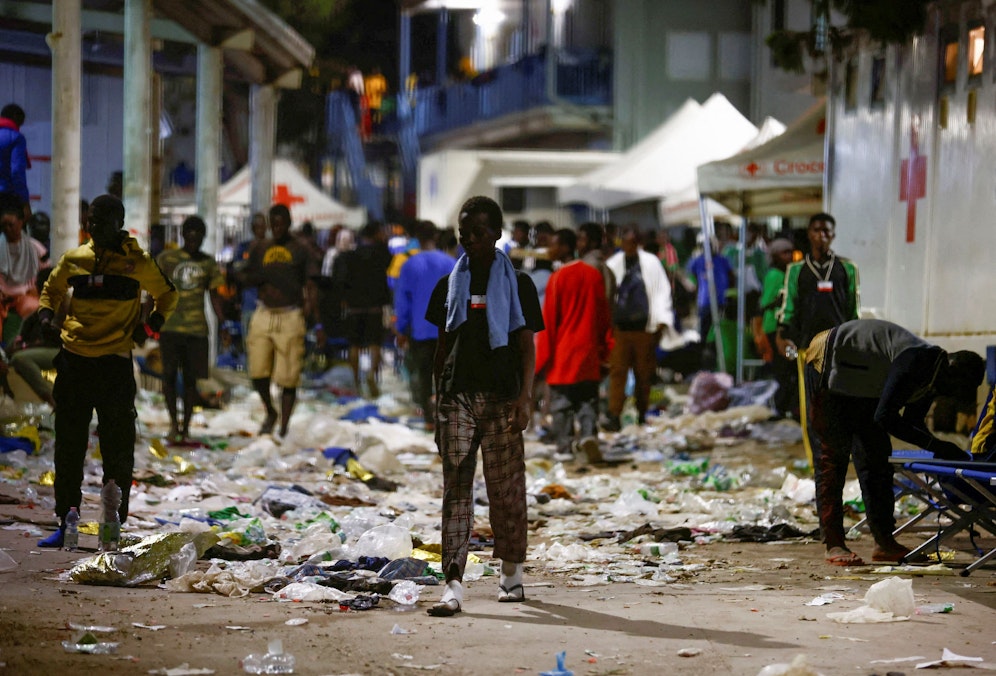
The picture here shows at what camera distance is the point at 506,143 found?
40.8 meters

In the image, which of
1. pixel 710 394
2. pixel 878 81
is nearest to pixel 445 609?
pixel 878 81

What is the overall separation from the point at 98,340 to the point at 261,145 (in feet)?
45.8

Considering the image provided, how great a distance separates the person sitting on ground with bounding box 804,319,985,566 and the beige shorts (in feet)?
20.7

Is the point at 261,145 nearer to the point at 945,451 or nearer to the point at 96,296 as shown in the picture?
the point at 96,296

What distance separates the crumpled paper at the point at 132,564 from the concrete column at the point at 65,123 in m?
6.01

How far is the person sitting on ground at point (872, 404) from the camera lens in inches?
300

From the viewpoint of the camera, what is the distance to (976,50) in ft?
37.6

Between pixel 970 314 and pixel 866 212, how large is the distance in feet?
9.16

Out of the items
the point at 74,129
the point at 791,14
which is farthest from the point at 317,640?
the point at 791,14

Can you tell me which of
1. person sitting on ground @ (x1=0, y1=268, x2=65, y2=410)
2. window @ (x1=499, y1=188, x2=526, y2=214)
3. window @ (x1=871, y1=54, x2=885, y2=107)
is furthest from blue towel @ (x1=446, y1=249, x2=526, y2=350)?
window @ (x1=499, y1=188, x2=526, y2=214)

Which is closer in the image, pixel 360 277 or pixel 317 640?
pixel 317 640

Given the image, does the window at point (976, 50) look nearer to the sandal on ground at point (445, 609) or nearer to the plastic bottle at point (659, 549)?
the plastic bottle at point (659, 549)

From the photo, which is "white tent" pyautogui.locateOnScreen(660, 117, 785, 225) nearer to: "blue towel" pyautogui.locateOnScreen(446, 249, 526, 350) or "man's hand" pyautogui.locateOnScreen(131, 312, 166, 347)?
"man's hand" pyautogui.locateOnScreen(131, 312, 166, 347)

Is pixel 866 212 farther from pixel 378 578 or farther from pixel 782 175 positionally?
pixel 378 578
